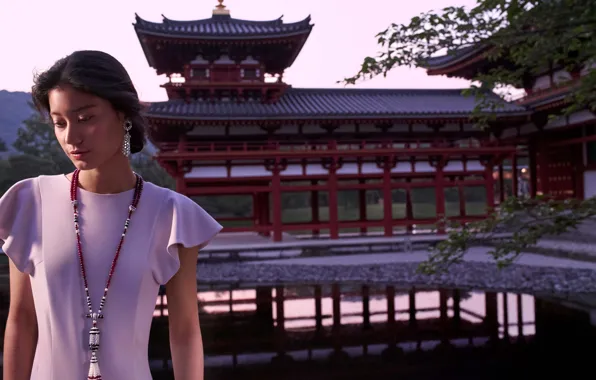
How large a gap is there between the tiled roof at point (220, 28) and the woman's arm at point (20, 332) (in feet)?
48.0

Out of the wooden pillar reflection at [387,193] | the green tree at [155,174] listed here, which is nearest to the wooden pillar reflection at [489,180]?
the wooden pillar reflection at [387,193]

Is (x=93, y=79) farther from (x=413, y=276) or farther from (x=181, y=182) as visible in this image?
(x=181, y=182)

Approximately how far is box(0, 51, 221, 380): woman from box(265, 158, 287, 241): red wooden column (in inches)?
517

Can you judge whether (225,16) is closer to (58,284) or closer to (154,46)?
(154,46)

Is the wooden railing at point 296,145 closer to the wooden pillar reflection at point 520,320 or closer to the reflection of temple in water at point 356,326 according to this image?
the reflection of temple in water at point 356,326

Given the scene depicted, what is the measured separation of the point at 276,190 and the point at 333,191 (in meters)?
1.82

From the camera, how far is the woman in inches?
51.8

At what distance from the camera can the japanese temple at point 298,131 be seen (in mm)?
14531

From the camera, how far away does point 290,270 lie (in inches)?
504

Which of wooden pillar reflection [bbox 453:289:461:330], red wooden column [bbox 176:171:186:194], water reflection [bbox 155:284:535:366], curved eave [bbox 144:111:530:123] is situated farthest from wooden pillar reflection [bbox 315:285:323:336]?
curved eave [bbox 144:111:530:123]

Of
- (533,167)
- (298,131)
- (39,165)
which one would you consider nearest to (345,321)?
Result: (298,131)

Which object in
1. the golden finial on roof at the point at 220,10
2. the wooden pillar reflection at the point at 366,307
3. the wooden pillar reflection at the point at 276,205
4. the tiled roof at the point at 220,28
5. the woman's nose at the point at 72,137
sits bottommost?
the wooden pillar reflection at the point at 366,307

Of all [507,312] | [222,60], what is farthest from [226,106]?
[507,312]

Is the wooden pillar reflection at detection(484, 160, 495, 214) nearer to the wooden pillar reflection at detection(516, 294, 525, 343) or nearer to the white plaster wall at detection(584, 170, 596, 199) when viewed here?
the white plaster wall at detection(584, 170, 596, 199)
